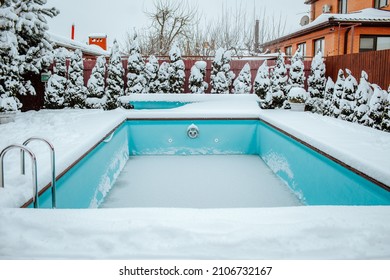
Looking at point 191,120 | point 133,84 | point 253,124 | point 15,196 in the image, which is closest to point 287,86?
point 253,124

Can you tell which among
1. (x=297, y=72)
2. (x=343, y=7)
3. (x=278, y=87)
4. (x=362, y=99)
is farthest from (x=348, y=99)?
(x=343, y=7)

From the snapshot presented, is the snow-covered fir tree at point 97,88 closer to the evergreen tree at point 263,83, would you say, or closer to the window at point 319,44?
the evergreen tree at point 263,83

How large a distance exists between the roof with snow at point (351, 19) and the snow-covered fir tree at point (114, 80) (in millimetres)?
4468

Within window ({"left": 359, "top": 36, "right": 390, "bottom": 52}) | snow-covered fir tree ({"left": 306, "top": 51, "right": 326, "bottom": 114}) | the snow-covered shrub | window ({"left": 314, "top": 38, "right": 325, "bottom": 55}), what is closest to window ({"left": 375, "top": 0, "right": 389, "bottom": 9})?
window ({"left": 359, "top": 36, "right": 390, "bottom": 52})

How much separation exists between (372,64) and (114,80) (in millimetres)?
5624

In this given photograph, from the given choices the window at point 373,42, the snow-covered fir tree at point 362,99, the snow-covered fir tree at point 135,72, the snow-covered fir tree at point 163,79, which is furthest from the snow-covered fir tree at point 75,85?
the window at point 373,42

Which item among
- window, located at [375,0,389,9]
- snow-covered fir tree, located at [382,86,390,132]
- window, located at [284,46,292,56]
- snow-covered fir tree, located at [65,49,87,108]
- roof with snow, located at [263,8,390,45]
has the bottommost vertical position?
snow-covered fir tree, located at [382,86,390,132]

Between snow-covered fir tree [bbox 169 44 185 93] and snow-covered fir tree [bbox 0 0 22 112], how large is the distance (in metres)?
4.36

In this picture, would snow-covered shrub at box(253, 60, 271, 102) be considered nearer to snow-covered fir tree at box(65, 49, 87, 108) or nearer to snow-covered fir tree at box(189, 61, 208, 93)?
snow-covered fir tree at box(189, 61, 208, 93)

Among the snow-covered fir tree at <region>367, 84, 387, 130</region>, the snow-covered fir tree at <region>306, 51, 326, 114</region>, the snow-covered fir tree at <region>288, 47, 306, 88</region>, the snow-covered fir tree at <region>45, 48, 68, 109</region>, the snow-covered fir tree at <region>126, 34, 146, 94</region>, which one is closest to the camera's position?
the snow-covered fir tree at <region>367, 84, 387, 130</region>

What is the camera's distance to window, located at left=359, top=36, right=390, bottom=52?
39.1ft

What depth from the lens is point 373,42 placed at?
12008mm

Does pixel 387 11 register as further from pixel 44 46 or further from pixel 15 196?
pixel 15 196

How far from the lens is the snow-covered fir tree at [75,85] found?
30.4ft
